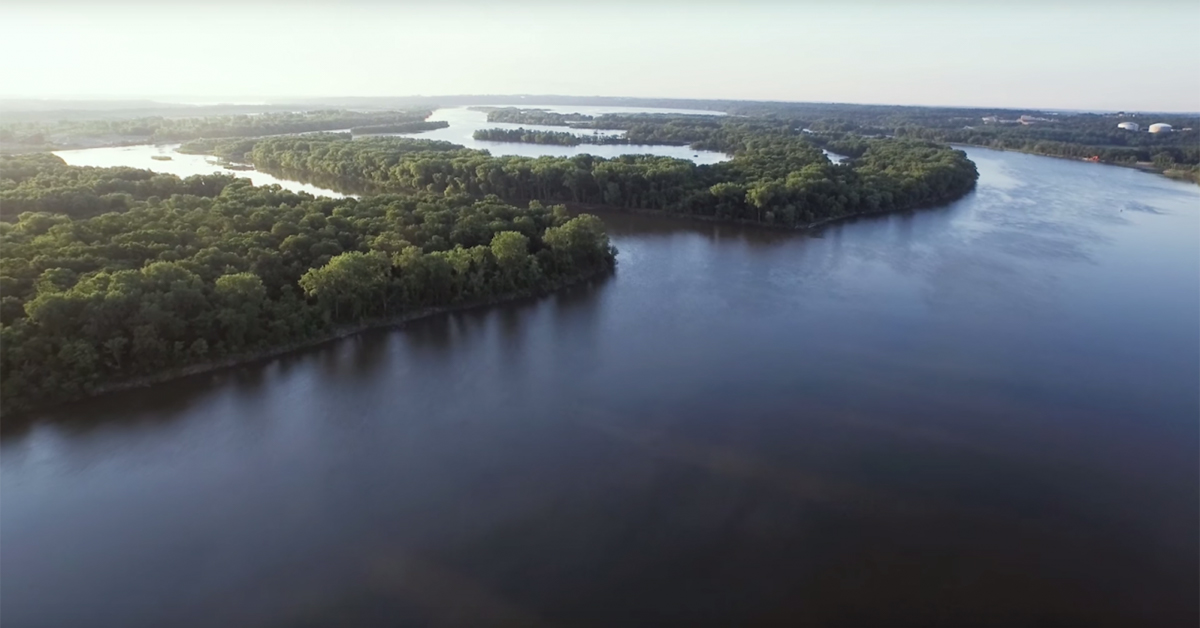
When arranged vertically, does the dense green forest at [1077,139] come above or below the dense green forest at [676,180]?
above

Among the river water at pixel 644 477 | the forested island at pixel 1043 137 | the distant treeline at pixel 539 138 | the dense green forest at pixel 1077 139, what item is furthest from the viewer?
the distant treeline at pixel 539 138

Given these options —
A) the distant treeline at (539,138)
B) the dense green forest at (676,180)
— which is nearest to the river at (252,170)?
the distant treeline at (539,138)

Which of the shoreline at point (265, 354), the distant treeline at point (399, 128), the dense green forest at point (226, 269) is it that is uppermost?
the distant treeline at point (399, 128)

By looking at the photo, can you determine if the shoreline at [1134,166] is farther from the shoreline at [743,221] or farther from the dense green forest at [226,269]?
the dense green forest at [226,269]

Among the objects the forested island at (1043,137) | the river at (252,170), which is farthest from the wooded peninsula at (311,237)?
the forested island at (1043,137)

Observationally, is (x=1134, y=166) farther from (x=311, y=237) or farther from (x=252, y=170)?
(x=252, y=170)

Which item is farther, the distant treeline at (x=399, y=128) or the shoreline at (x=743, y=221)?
the distant treeline at (x=399, y=128)

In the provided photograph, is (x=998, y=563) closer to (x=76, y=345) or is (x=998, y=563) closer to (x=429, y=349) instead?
(x=429, y=349)

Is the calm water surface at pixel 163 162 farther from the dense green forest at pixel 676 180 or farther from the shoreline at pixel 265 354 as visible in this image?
the shoreline at pixel 265 354

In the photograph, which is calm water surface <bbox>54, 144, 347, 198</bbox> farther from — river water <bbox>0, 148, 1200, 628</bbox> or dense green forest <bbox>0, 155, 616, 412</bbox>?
river water <bbox>0, 148, 1200, 628</bbox>

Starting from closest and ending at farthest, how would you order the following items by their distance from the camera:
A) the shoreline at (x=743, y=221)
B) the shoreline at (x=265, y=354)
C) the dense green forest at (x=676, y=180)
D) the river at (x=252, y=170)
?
the shoreline at (x=265, y=354) < the shoreline at (x=743, y=221) < the dense green forest at (x=676, y=180) < the river at (x=252, y=170)
